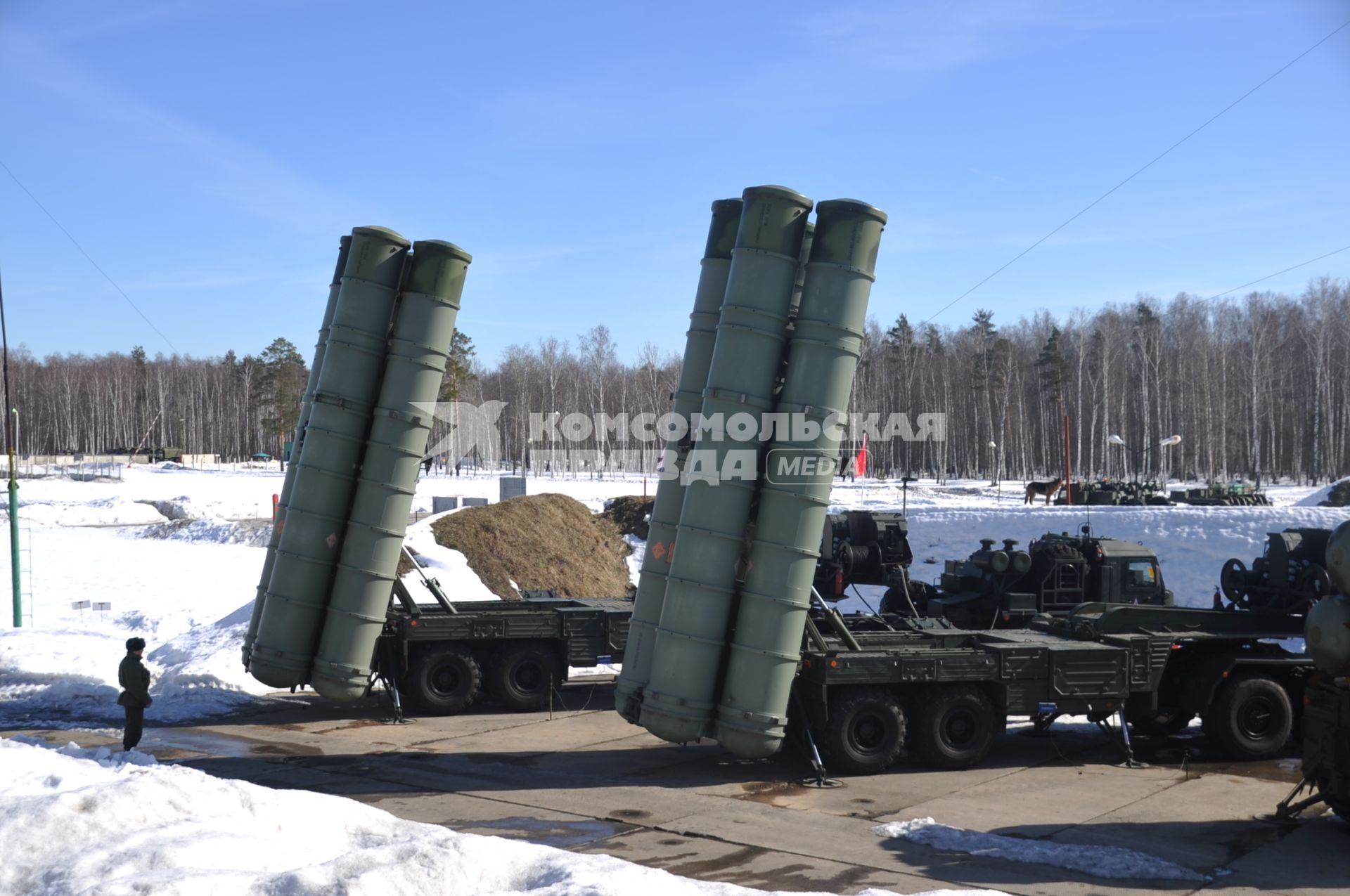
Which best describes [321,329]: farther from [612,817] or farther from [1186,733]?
[1186,733]

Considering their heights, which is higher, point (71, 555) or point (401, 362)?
point (401, 362)

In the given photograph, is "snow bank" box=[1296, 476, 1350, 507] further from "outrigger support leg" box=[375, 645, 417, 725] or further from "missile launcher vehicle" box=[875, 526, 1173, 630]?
"outrigger support leg" box=[375, 645, 417, 725]

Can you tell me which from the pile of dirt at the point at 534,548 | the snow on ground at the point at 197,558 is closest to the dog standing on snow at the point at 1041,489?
the snow on ground at the point at 197,558

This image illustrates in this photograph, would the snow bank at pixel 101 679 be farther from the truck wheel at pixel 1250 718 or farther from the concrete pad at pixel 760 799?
the truck wheel at pixel 1250 718

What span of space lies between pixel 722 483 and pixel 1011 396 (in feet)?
262

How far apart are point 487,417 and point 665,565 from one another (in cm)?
8020

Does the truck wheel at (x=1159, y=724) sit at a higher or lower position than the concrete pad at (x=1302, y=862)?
higher

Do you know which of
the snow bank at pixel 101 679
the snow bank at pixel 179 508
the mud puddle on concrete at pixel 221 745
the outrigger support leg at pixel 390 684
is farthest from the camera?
the snow bank at pixel 179 508

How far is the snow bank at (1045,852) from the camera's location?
8297 mm

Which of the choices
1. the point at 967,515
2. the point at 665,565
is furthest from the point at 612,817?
the point at 967,515

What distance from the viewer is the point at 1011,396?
86500 millimetres

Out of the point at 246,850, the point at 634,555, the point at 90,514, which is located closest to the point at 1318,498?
the point at 634,555

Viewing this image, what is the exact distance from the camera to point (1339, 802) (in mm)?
9344

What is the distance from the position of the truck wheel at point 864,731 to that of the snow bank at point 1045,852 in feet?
6.25
